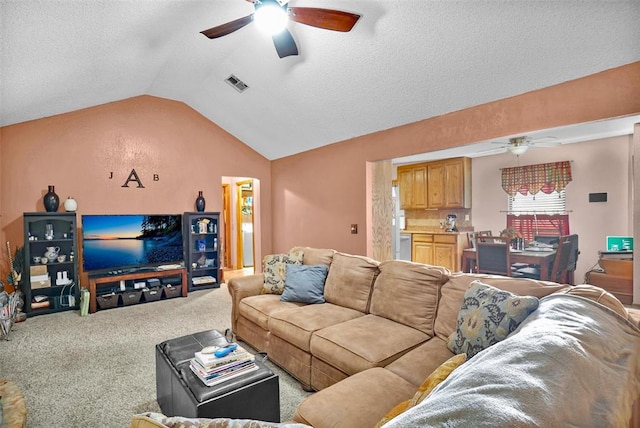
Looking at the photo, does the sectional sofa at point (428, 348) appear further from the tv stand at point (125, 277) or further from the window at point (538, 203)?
the window at point (538, 203)

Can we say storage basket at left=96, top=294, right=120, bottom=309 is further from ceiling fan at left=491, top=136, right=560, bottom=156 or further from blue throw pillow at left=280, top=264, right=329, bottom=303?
ceiling fan at left=491, top=136, right=560, bottom=156

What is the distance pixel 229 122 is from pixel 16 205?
3.24m

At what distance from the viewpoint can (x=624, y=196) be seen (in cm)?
449

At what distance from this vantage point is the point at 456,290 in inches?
87.9

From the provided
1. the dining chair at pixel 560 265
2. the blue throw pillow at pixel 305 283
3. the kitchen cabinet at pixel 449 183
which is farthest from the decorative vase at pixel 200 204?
the dining chair at pixel 560 265

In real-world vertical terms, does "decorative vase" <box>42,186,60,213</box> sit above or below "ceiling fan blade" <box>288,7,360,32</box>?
below

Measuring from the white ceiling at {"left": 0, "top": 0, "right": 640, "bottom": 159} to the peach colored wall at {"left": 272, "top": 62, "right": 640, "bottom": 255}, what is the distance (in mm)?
115

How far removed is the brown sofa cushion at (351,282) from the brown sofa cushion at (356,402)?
1.12m

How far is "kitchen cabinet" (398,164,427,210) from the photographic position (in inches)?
264

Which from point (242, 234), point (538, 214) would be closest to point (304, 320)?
point (538, 214)

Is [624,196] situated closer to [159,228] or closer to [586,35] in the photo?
[586,35]

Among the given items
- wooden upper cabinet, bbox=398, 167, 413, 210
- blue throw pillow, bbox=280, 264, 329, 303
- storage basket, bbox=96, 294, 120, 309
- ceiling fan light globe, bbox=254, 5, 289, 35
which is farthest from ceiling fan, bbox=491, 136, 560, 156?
storage basket, bbox=96, 294, 120, 309

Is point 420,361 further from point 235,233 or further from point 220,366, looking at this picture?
point 235,233

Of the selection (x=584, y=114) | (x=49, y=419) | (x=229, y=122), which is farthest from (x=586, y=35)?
(x=229, y=122)
